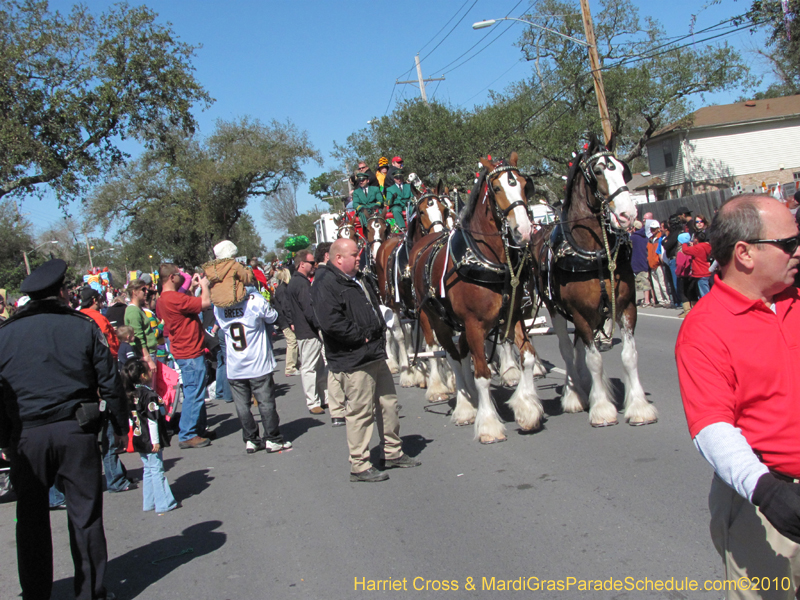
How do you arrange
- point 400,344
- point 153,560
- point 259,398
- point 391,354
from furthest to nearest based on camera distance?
point 391,354 < point 400,344 < point 259,398 < point 153,560

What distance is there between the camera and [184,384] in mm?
8609

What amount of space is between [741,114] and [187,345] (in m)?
44.7

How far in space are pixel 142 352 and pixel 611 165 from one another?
5.88m

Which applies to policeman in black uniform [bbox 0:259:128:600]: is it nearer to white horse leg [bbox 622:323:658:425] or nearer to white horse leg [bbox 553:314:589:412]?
white horse leg [bbox 622:323:658:425]

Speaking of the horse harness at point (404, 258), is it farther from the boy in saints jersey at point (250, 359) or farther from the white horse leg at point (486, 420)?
the white horse leg at point (486, 420)

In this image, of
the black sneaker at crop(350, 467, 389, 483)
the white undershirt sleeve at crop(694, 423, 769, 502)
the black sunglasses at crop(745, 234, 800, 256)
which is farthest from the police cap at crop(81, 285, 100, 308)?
the black sunglasses at crop(745, 234, 800, 256)

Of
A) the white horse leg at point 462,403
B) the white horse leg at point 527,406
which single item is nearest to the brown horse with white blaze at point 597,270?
the white horse leg at point 527,406

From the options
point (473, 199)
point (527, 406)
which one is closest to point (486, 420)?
point (527, 406)

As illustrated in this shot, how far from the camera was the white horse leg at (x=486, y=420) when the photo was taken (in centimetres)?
690

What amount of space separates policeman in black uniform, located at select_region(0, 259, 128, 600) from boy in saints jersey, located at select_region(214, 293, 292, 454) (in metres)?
3.27

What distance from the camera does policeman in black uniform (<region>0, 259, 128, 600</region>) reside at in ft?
13.8

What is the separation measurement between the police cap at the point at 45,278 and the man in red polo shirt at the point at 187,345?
13.1ft

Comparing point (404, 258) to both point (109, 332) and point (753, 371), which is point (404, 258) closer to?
point (109, 332)

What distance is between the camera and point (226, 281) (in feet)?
25.0
